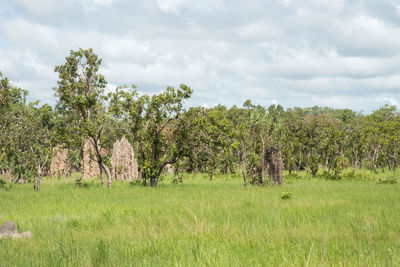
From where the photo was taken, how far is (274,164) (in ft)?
75.7

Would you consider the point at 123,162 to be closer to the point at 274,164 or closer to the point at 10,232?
the point at 274,164

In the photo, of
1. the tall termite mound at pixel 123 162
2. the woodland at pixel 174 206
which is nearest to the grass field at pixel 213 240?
the woodland at pixel 174 206

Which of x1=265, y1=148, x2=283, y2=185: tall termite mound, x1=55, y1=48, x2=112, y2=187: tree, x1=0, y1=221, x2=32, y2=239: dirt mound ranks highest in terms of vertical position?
x1=55, y1=48, x2=112, y2=187: tree

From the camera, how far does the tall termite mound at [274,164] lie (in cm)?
2295

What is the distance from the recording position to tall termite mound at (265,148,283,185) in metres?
23.0

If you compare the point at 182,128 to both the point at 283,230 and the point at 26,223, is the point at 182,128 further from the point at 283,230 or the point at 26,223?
the point at 283,230

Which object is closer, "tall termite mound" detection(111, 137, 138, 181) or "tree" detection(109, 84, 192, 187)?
"tree" detection(109, 84, 192, 187)

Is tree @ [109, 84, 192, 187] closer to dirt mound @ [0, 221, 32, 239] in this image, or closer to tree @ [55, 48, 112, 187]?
tree @ [55, 48, 112, 187]

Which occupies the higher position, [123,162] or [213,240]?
[123,162]

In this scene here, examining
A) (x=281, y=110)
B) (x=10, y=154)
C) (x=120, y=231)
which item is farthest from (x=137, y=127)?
(x=281, y=110)

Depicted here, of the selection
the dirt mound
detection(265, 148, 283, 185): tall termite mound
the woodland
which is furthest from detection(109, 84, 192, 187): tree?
the dirt mound

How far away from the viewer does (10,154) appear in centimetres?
2309

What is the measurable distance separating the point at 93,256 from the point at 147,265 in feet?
3.28

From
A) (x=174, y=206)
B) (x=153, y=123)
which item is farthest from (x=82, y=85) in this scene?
(x=174, y=206)
